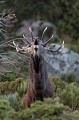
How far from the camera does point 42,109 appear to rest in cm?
648

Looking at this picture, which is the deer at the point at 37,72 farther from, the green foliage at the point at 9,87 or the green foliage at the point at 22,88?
the green foliage at the point at 9,87

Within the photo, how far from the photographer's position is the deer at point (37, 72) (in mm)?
7617

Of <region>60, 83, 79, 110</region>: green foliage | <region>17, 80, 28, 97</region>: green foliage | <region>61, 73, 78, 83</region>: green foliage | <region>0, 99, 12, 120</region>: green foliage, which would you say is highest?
<region>0, 99, 12, 120</region>: green foliage

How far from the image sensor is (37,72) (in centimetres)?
787

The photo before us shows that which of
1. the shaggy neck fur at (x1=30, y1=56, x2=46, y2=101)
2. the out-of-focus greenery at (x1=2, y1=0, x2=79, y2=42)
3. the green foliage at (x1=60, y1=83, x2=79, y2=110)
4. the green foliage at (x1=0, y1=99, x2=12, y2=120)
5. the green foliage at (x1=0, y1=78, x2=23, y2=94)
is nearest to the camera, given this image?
the green foliage at (x1=0, y1=99, x2=12, y2=120)

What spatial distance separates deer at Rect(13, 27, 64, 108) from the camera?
7617mm

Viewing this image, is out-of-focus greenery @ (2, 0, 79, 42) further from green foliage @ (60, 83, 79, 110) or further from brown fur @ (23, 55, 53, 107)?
brown fur @ (23, 55, 53, 107)

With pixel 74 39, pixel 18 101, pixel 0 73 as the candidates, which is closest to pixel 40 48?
pixel 18 101

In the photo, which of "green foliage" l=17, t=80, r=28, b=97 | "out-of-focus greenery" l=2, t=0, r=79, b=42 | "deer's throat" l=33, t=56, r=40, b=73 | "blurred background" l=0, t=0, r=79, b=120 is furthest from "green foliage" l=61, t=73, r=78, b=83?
"out-of-focus greenery" l=2, t=0, r=79, b=42

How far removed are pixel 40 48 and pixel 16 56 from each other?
185 inches

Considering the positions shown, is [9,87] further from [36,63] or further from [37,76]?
[36,63]

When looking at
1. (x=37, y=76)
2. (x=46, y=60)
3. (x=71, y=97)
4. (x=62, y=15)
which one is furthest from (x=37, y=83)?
(x=62, y=15)

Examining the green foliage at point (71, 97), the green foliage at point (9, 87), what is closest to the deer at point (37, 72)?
the green foliage at point (71, 97)

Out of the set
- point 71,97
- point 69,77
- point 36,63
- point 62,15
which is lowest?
point 69,77
